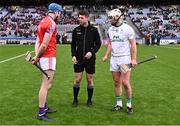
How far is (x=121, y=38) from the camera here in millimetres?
9289

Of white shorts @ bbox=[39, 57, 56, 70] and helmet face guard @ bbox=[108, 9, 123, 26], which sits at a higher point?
helmet face guard @ bbox=[108, 9, 123, 26]

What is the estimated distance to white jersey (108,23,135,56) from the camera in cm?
925

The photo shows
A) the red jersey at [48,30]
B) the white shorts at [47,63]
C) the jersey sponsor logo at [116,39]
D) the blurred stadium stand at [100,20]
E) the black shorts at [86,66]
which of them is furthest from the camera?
the blurred stadium stand at [100,20]

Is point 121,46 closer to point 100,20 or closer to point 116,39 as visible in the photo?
point 116,39

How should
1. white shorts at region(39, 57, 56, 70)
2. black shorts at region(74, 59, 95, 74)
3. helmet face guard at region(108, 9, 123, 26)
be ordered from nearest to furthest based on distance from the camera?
white shorts at region(39, 57, 56, 70) < helmet face guard at region(108, 9, 123, 26) < black shorts at region(74, 59, 95, 74)

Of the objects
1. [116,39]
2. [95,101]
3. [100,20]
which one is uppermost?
[100,20]

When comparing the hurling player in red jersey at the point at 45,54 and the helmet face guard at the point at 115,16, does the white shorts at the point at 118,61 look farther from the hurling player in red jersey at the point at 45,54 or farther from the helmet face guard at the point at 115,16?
the hurling player in red jersey at the point at 45,54

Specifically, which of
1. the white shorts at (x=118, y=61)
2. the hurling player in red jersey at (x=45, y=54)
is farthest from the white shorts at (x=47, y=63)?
the white shorts at (x=118, y=61)

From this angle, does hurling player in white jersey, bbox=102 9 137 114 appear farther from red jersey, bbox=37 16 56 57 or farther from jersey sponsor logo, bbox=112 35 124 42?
red jersey, bbox=37 16 56 57

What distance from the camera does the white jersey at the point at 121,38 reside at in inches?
364

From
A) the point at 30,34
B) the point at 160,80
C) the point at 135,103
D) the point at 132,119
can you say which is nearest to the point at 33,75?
the point at 160,80

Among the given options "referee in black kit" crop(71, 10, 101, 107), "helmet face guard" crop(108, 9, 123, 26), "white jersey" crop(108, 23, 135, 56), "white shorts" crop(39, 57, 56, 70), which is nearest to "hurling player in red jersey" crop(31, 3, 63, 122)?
"white shorts" crop(39, 57, 56, 70)

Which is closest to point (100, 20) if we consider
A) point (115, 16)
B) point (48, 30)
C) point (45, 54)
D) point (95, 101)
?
point (95, 101)

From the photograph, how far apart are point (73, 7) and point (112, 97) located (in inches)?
2471
